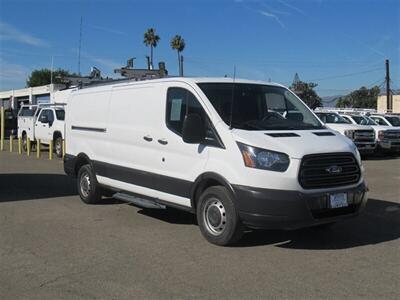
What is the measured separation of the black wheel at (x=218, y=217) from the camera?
6375mm

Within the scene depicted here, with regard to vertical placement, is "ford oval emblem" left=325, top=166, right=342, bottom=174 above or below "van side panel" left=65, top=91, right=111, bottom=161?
below

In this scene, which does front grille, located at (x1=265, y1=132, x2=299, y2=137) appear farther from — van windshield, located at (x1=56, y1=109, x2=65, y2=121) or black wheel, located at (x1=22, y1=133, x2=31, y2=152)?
black wheel, located at (x1=22, y1=133, x2=31, y2=152)

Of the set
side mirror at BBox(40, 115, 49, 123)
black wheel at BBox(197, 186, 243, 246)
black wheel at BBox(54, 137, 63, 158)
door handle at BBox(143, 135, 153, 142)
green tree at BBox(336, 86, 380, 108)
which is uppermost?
green tree at BBox(336, 86, 380, 108)

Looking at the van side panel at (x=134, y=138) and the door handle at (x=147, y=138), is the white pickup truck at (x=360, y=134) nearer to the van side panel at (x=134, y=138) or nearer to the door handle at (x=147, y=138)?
the van side panel at (x=134, y=138)

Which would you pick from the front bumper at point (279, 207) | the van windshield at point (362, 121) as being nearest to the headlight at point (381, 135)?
the van windshield at point (362, 121)

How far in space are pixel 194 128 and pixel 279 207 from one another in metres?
1.51

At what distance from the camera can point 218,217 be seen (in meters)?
6.58

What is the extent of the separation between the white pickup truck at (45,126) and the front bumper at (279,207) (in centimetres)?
1449

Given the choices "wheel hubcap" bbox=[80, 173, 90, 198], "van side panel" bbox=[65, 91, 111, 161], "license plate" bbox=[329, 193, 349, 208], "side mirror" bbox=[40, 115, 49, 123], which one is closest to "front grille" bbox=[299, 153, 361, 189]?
"license plate" bbox=[329, 193, 349, 208]

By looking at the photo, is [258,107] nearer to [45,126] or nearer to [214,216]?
[214,216]

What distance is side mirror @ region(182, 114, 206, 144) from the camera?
6.71m

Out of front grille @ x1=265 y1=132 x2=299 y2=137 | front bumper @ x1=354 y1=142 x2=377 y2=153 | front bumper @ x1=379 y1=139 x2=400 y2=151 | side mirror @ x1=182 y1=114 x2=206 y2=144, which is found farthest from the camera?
front bumper @ x1=379 y1=139 x2=400 y2=151

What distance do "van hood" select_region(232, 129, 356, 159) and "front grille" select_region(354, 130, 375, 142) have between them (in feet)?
46.7

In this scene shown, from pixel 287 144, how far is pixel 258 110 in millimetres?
1125
